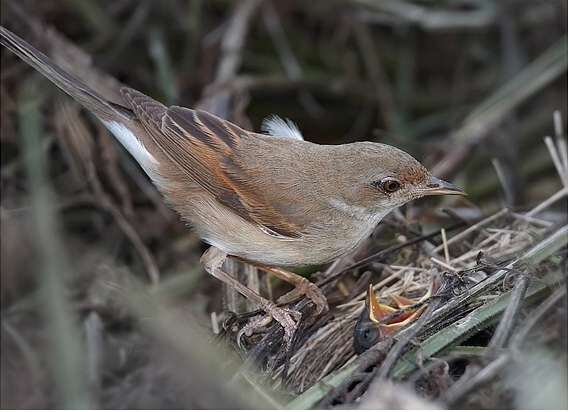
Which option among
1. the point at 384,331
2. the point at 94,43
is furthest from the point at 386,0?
the point at 384,331

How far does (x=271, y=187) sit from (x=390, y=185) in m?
0.62

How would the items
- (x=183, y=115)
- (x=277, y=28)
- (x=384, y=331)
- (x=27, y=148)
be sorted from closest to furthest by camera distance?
1. (x=384, y=331)
2. (x=183, y=115)
3. (x=27, y=148)
4. (x=277, y=28)

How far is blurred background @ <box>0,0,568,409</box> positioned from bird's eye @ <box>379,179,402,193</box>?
31.6 inches

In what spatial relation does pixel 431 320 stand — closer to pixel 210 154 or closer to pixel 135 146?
pixel 210 154

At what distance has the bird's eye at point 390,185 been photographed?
3.75 m

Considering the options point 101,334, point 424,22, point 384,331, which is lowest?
point 384,331

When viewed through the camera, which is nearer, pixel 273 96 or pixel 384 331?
pixel 384 331

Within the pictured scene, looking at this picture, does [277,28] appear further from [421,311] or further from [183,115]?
[421,311]

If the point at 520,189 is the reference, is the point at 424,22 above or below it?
above

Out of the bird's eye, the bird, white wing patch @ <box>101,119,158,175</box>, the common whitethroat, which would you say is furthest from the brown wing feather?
the bird

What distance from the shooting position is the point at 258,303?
382 cm

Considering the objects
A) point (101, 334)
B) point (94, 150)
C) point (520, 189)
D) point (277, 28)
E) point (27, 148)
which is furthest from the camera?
point (277, 28)

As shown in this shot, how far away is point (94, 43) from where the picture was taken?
5.69 metres

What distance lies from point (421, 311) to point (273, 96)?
11.4ft
